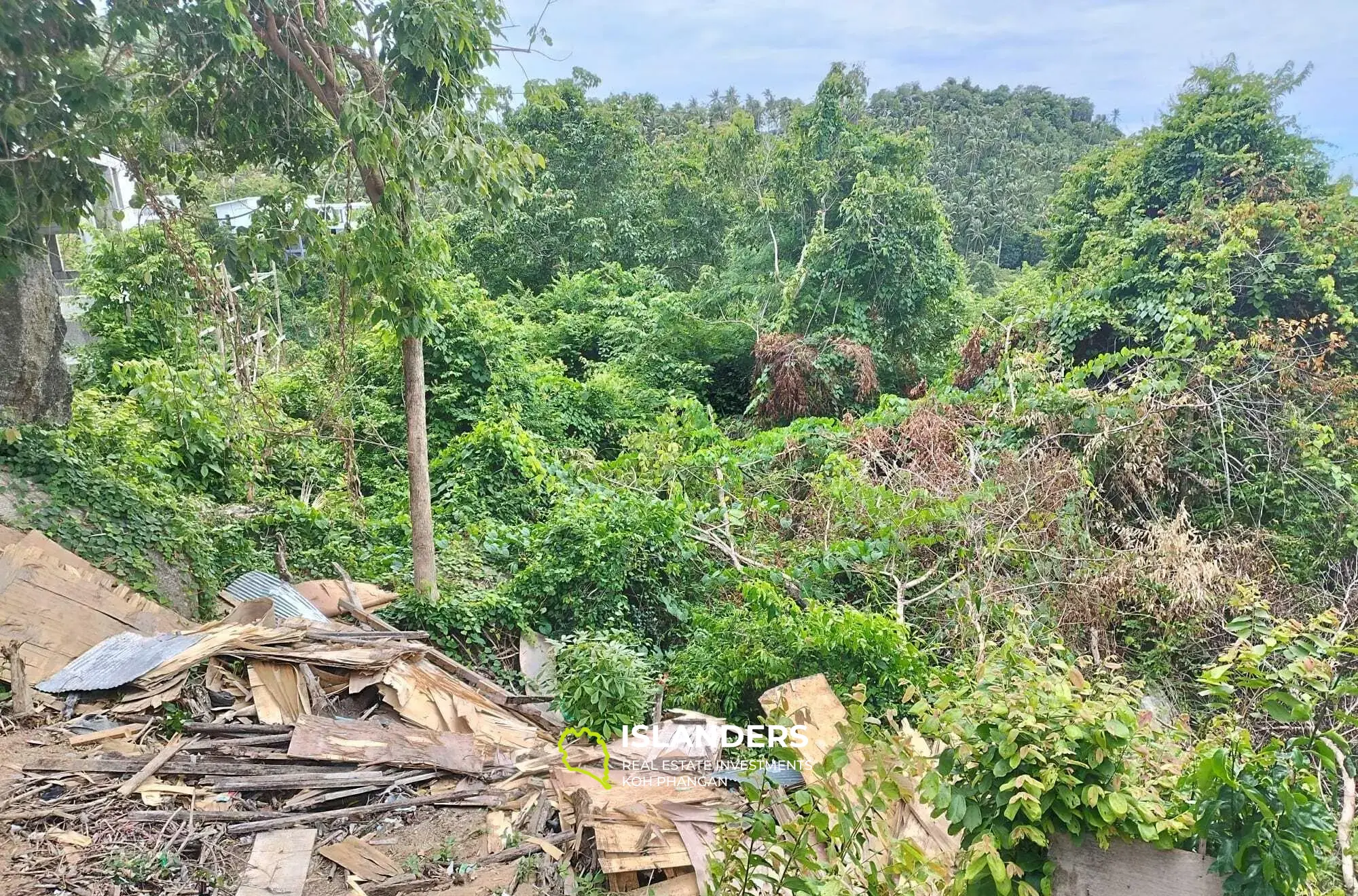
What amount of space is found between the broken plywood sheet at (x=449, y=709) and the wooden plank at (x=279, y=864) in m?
1.05

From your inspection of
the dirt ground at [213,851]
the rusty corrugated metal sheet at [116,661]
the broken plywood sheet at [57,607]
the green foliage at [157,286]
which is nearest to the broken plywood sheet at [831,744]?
the dirt ground at [213,851]

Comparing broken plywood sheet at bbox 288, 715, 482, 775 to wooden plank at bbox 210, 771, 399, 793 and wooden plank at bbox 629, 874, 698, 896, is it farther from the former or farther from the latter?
wooden plank at bbox 629, 874, 698, 896

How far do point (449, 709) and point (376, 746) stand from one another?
0.60 meters

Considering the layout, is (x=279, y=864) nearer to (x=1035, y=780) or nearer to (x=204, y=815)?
(x=204, y=815)

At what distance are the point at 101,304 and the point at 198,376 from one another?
4.19 ft

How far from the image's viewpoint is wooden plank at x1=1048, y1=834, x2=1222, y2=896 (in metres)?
2.20

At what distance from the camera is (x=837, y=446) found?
29.1 ft

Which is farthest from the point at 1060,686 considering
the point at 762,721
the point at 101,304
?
the point at 101,304

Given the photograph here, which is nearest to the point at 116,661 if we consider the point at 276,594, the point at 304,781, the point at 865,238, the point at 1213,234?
the point at 276,594

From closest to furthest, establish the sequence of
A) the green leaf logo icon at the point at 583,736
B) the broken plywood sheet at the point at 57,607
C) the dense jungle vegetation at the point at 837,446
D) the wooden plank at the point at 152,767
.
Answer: the dense jungle vegetation at the point at 837,446 → the wooden plank at the point at 152,767 → the green leaf logo icon at the point at 583,736 → the broken plywood sheet at the point at 57,607

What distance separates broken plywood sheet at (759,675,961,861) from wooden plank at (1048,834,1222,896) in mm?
385

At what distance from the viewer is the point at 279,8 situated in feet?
14.7

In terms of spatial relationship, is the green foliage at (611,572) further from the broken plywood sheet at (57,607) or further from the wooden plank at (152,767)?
the wooden plank at (152,767)

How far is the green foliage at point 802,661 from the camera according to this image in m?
4.99
